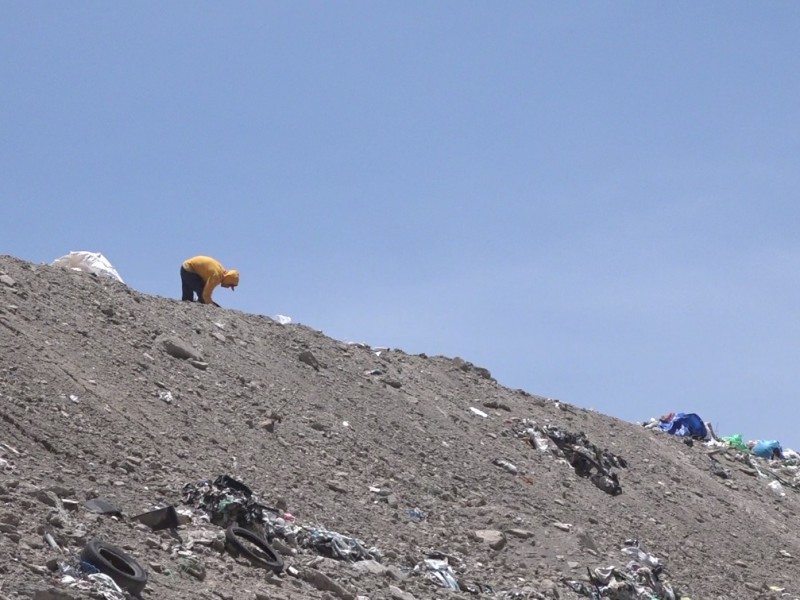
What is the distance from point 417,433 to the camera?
15.6 m

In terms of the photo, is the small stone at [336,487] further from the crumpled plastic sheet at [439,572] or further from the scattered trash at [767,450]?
the scattered trash at [767,450]

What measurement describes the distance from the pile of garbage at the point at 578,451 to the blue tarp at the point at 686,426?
4.75 metres

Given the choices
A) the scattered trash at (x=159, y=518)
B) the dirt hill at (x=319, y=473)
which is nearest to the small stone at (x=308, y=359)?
the dirt hill at (x=319, y=473)

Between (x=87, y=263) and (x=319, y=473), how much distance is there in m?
5.41

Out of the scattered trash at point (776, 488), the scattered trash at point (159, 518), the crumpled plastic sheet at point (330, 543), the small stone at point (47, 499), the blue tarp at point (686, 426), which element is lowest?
the small stone at point (47, 499)

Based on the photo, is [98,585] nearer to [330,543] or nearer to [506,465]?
[330,543]

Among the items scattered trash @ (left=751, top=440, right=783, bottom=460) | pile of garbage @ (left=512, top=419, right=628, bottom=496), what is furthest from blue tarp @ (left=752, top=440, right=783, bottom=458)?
pile of garbage @ (left=512, top=419, right=628, bottom=496)

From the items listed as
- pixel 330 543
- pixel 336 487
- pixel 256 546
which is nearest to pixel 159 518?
pixel 256 546

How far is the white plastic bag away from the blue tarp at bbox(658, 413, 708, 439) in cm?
981

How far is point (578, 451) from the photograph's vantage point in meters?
17.3

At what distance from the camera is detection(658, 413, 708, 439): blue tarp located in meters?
22.6

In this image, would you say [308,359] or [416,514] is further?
[308,359]

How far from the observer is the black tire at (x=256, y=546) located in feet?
32.3

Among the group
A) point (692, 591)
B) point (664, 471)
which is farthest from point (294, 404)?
point (664, 471)
